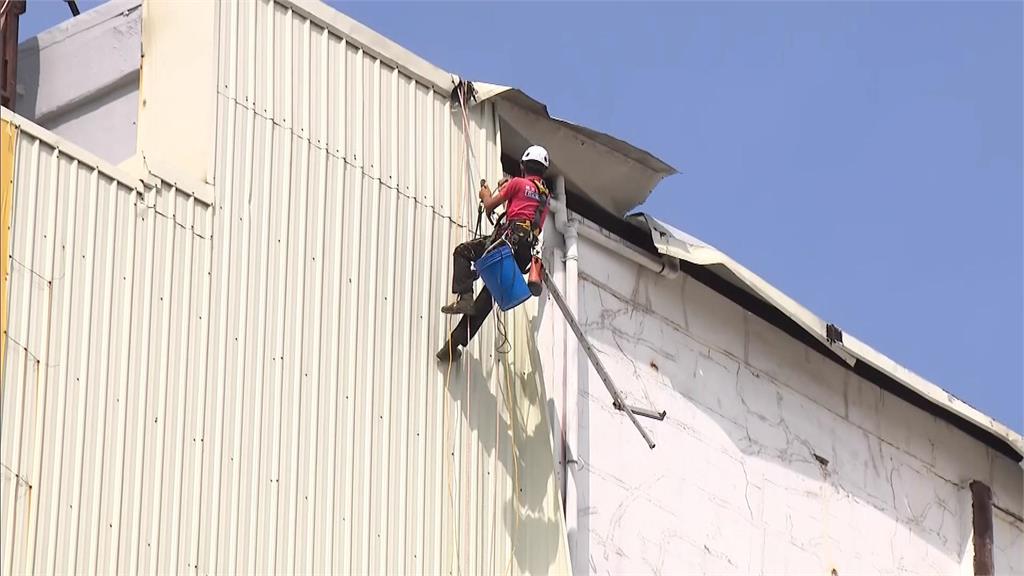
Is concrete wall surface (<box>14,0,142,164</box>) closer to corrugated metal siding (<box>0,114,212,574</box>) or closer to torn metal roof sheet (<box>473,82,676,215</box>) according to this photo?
corrugated metal siding (<box>0,114,212,574</box>)

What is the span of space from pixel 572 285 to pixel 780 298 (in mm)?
2778

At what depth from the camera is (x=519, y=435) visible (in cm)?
1950

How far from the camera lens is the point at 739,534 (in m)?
21.9

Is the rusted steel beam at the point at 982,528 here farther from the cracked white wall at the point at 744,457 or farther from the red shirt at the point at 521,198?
the red shirt at the point at 521,198

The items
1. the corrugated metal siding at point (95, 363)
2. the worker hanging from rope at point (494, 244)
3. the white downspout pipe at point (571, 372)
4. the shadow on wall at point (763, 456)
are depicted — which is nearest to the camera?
the corrugated metal siding at point (95, 363)

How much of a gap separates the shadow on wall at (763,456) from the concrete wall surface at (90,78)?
15.1 feet

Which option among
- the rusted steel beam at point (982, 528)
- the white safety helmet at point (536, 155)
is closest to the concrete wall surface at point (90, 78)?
the white safety helmet at point (536, 155)

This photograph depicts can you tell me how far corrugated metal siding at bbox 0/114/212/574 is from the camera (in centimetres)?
1584

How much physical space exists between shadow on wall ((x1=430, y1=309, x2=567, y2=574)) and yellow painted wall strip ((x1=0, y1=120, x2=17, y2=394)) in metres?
4.21

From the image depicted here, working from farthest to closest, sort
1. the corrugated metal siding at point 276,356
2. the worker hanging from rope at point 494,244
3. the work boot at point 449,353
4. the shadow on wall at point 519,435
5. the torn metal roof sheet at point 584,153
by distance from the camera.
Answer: the torn metal roof sheet at point 584,153
the shadow on wall at point 519,435
the work boot at point 449,353
the worker hanging from rope at point 494,244
the corrugated metal siding at point 276,356

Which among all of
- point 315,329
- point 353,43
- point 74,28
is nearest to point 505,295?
point 315,329

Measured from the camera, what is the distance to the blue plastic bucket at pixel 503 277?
18328 millimetres

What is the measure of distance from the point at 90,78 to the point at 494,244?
12.3 feet

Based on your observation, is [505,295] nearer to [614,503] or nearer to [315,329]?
[315,329]
